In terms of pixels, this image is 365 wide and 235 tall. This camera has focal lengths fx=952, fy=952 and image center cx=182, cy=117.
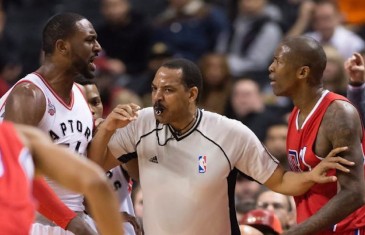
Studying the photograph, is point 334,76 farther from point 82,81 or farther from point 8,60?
point 8,60

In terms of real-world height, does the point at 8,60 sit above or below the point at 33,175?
below

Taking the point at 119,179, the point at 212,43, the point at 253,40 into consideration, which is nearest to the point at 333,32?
the point at 253,40

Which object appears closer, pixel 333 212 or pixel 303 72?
pixel 333 212

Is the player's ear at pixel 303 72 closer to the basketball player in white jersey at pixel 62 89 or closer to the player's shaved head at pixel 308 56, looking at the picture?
the player's shaved head at pixel 308 56

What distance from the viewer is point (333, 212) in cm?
574

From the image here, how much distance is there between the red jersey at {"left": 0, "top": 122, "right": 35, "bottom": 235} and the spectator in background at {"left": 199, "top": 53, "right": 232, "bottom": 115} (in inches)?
290

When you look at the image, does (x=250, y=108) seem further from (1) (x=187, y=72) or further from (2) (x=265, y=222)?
(1) (x=187, y=72)

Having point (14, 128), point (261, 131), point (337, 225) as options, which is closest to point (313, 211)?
point (337, 225)

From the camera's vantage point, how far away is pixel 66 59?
625cm

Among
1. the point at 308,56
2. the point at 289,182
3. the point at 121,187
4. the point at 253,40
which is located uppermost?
the point at 308,56

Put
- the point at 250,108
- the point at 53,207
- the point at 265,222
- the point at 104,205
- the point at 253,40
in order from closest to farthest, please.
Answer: the point at 104,205 < the point at 53,207 < the point at 265,222 < the point at 250,108 < the point at 253,40

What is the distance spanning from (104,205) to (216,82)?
25.1ft

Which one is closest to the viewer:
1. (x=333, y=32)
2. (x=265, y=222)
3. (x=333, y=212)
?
(x=333, y=212)

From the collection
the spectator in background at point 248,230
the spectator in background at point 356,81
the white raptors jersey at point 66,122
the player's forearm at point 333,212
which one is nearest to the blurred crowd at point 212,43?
the spectator in background at point 248,230
